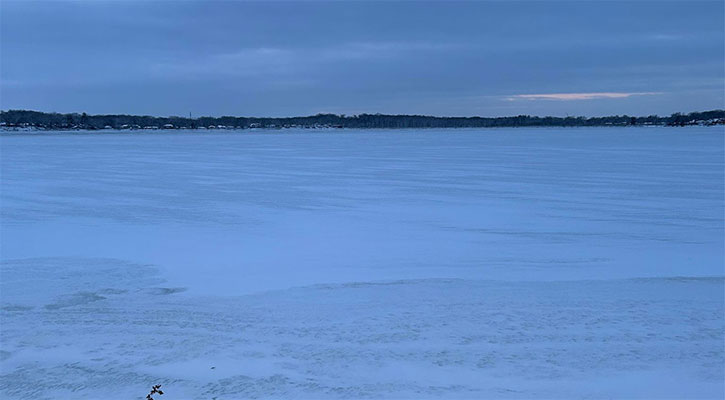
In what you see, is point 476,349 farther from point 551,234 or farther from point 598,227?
point 598,227

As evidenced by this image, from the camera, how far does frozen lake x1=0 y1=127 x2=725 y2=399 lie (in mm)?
3975

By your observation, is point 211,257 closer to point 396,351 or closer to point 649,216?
point 396,351

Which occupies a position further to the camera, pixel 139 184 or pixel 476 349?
pixel 139 184

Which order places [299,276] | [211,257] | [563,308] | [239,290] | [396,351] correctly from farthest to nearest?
[211,257]
[299,276]
[239,290]
[563,308]
[396,351]

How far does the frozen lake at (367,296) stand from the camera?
3.97 meters

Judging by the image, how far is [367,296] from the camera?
5.62m

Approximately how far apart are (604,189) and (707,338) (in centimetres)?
846

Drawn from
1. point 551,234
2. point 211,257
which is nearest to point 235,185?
point 211,257

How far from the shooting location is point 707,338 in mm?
4516

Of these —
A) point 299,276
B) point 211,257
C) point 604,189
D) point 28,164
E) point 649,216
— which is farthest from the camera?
point 28,164

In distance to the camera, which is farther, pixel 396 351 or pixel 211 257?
pixel 211 257

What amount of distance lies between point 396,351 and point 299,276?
7.39 feet

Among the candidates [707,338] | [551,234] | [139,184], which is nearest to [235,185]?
[139,184]

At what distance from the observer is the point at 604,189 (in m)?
12.6
